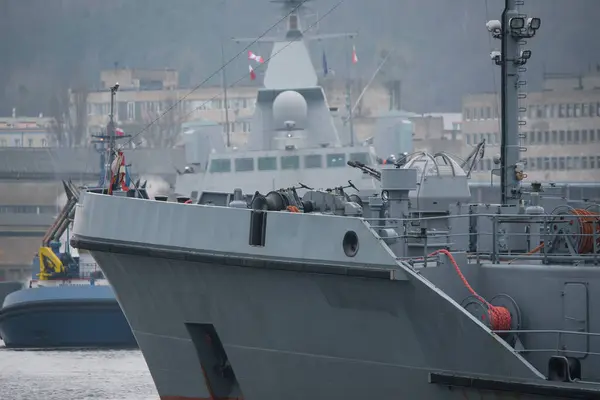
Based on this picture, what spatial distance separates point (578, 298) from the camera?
1129cm

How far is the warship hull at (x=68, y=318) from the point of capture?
25656mm

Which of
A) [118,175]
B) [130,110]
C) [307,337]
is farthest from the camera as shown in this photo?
[130,110]

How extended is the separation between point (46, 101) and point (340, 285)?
24529mm

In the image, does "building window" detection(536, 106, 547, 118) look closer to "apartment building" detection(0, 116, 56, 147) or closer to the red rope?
"apartment building" detection(0, 116, 56, 147)

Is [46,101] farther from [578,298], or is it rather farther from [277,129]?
[578,298]

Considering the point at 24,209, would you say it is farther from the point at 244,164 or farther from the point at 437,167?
the point at 437,167

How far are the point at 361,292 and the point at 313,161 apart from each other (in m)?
14.5

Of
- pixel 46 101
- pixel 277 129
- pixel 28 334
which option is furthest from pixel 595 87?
pixel 46 101

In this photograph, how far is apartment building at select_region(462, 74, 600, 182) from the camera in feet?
80.8

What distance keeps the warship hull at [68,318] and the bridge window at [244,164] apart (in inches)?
144

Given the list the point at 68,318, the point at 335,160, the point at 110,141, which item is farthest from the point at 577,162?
the point at 110,141

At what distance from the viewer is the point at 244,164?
2625 cm

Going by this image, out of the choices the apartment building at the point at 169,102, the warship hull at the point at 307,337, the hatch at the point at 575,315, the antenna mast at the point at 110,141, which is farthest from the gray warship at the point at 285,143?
the hatch at the point at 575,315

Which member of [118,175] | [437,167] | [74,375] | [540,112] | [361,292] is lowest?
[74,375]
